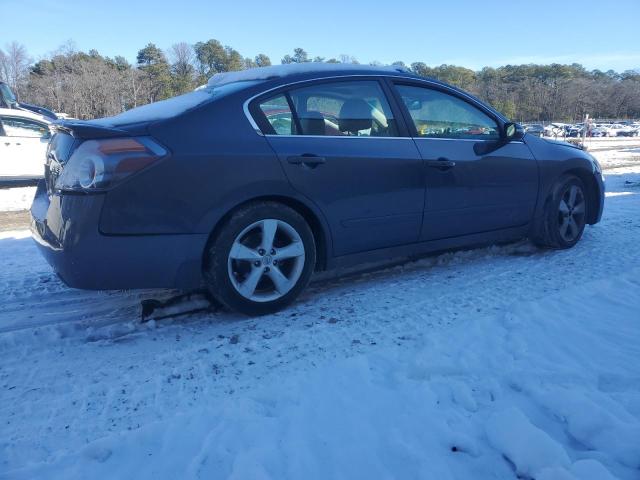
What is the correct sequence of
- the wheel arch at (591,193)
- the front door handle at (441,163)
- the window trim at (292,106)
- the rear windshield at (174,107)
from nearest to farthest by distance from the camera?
the rear windshield at (174,107) < the window trim at (292,106) < the front door handle at (441,163) < the wheel arch at (591,193)

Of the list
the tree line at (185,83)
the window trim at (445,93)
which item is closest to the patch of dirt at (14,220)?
the window trim at (445,93)

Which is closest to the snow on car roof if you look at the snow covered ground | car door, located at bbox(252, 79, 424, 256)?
car door, located at bbox(252, 79, 424, 256)

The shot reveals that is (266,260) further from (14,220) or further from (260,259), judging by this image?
(14,220)

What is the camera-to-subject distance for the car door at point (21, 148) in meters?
10.7

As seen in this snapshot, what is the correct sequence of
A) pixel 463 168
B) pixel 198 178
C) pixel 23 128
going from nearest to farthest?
pixel 198 178
pixel 463 168
pixel 23 128

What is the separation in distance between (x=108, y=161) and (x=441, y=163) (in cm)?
229

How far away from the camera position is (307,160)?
3.21 meters

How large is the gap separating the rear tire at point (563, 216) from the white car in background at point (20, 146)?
32.5 feet

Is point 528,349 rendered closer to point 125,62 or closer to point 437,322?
point 437,322

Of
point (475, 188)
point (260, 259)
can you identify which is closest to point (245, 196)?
point (260, 259)

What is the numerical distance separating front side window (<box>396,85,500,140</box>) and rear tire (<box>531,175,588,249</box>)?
86 cm

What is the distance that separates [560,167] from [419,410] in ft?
10.5

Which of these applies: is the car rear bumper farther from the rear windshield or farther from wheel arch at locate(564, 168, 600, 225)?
wheel arch at locate(564, 168, 600, 225)

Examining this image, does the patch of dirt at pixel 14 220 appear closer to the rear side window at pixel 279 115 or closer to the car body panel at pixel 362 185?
the rear side window at pixel 279 115
